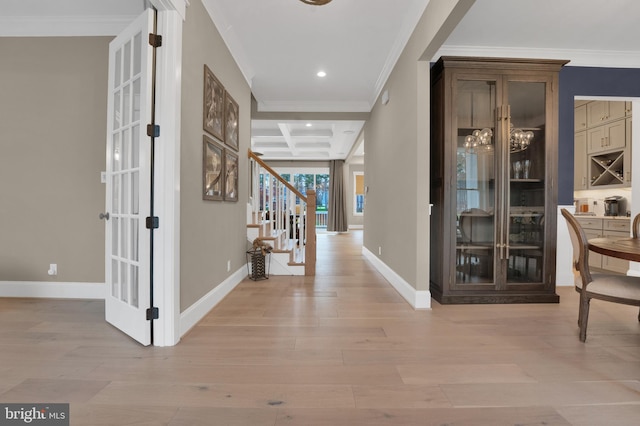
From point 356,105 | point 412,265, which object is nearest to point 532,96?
point 412,265

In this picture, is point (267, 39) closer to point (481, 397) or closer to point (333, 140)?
point (481, 397)

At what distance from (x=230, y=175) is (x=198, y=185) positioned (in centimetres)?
87

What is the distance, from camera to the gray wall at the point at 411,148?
2588 millimetres

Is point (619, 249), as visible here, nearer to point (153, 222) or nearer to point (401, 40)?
point (401, 40)

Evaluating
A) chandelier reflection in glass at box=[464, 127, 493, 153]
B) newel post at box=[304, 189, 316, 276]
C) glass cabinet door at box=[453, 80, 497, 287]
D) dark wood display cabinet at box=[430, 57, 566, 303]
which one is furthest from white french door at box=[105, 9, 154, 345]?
chandelier reflection in glass at box=[464, 127, 493, 153]

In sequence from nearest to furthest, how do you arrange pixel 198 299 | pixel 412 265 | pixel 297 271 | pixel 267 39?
pixel 198 299 → pixel 412 265 → pixel 267 39 → pixel 297 271

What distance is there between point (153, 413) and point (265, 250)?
2790 millimetres

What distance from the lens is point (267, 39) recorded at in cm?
341

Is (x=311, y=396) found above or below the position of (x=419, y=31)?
below

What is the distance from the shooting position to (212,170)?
291 centimetres

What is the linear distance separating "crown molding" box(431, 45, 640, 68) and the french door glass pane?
1.66 feet

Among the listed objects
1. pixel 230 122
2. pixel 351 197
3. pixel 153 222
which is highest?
pixel 230 122

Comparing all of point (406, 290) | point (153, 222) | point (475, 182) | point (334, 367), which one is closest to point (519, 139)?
point (475, 182)

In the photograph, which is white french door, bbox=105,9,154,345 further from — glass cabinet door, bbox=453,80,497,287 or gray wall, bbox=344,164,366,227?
gray wall, bbox=344,164,366,227
